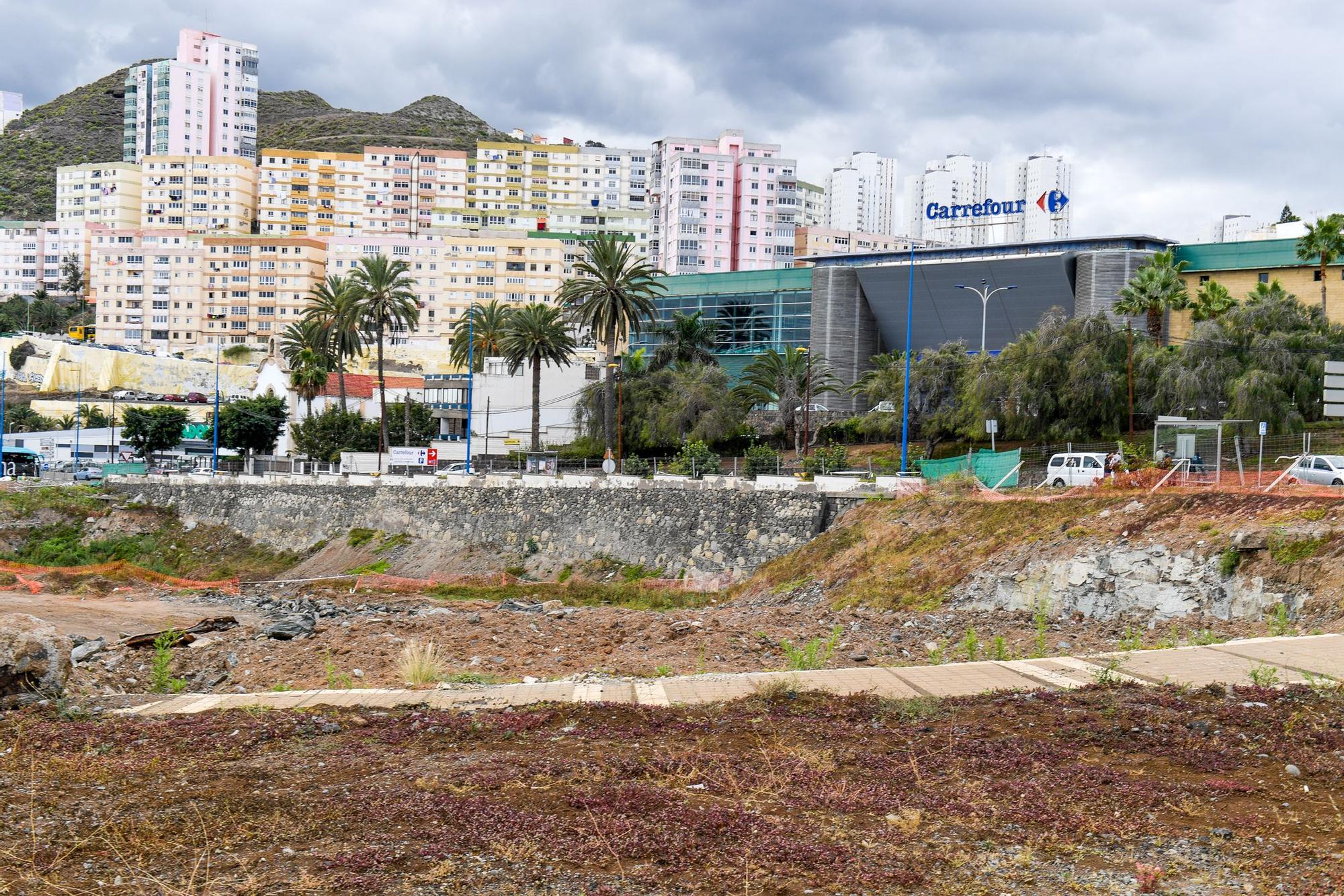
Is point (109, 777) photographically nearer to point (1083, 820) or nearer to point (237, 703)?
point (237, 703)

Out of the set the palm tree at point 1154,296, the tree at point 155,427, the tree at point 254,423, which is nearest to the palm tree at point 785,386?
the palm tree at point 1154,296

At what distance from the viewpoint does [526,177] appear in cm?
18450

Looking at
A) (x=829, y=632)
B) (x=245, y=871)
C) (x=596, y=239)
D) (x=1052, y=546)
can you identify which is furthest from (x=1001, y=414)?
(x=245, y=871)

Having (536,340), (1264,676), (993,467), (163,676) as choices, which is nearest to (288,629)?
(163,676)

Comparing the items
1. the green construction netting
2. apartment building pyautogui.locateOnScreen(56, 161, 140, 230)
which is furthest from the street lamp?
apartment building pyautogui.locateOnScreen(56, 161, 140, 230)

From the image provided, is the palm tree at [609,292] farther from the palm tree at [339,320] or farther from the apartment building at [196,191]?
the apartment building at [196,191]

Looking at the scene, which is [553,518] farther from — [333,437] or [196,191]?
[196,191]

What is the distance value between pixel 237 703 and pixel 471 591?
1119 inches

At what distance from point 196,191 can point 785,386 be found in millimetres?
143828

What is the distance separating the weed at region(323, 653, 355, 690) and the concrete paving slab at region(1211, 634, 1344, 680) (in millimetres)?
10779

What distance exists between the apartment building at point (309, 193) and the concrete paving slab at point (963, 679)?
184775mm

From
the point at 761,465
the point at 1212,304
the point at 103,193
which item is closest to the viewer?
the point at 761,465

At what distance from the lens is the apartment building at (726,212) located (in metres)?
159

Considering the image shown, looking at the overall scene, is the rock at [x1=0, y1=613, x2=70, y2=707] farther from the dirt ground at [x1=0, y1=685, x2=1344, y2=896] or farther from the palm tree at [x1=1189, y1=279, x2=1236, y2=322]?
the palm tree at [x1=1189, y1=279, x2=1236, y2=322]
